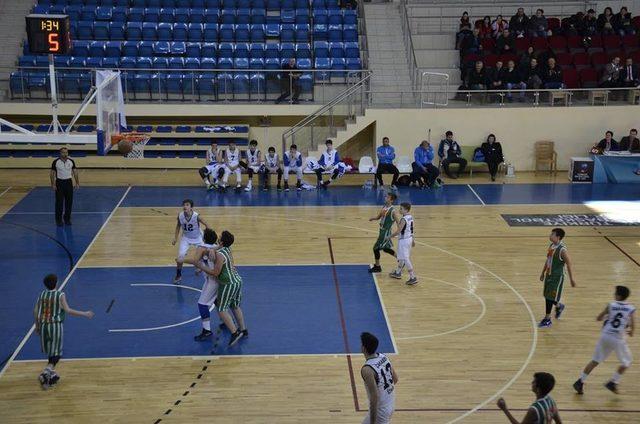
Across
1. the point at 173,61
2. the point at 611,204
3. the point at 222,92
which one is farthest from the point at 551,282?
the point at 173,61

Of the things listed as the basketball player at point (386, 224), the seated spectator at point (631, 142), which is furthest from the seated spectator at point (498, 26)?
the basketball player at point (386, 224)

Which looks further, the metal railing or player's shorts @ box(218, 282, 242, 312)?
the metal railing

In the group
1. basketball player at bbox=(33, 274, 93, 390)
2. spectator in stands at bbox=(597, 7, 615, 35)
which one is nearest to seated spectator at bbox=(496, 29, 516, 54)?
spectator in stands at bbox=(597, 7, 615, 35)

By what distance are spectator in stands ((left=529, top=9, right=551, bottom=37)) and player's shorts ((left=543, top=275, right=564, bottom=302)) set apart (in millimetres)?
14864

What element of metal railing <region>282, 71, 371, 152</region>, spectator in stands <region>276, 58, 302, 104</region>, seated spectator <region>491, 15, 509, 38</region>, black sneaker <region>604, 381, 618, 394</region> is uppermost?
seated spectator <region>491, 15, 509, 38</region>

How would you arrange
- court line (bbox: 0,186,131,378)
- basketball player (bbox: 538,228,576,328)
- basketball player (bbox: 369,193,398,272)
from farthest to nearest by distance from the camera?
basketball player (bbox: 369,193,398,272) → basketball player (bbox: 538,228,576,328) → court line (bbox: 0,186,131,378)

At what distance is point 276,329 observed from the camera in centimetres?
1212

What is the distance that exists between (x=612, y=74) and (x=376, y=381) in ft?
59.8

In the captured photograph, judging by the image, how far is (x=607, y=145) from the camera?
22.4 meters

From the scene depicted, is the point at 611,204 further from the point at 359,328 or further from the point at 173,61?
the point at 173,61

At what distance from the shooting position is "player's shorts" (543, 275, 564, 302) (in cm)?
1189

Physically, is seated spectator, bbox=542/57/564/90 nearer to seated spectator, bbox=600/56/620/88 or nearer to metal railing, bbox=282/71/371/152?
seated spectator, bbox=600/56/620/88

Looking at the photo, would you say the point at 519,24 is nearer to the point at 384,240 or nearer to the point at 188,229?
the point at 384,240

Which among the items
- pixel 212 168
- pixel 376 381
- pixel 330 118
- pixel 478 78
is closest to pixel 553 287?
pixel 376 381
